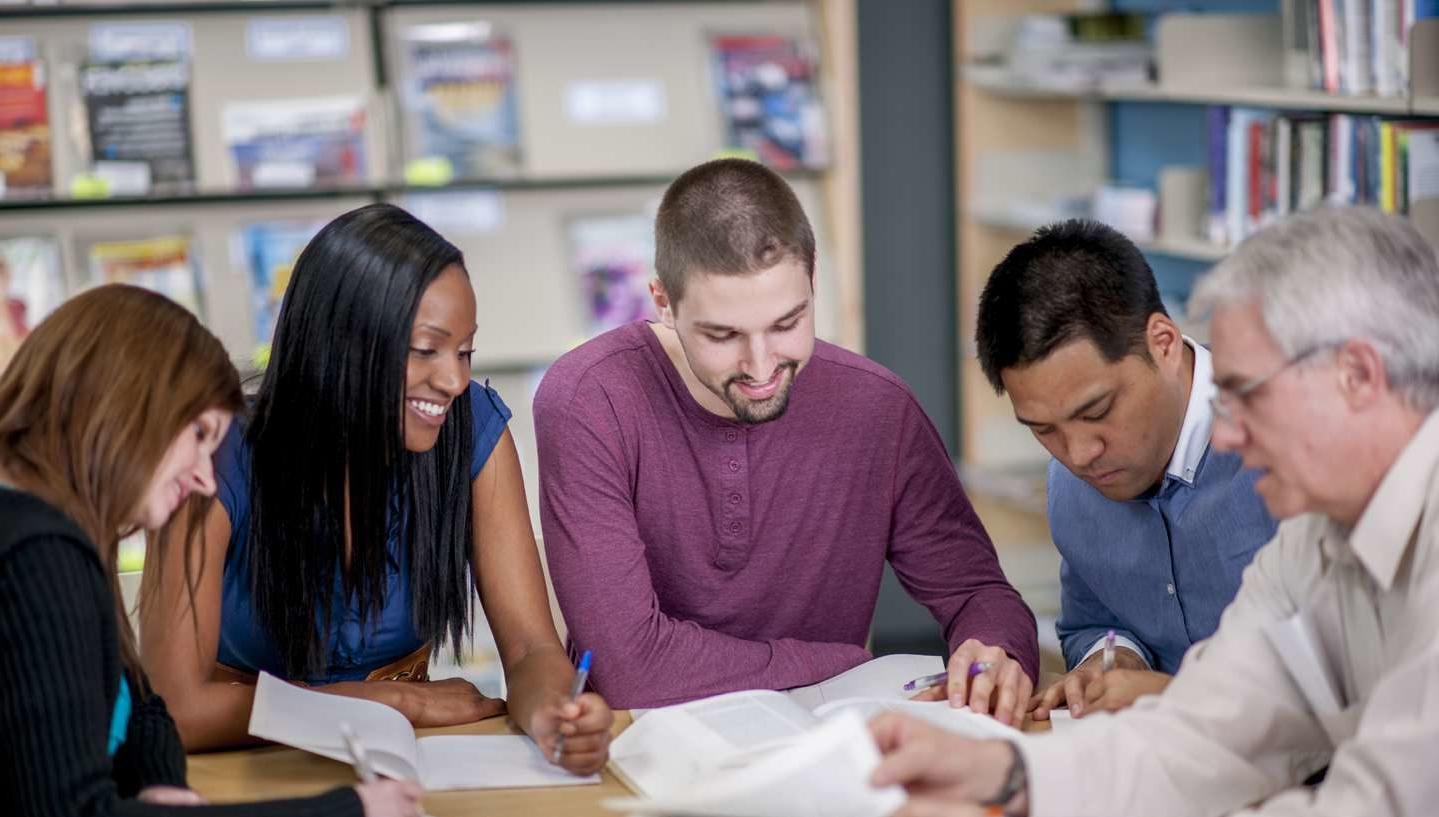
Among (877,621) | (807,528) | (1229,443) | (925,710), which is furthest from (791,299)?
(877,621)

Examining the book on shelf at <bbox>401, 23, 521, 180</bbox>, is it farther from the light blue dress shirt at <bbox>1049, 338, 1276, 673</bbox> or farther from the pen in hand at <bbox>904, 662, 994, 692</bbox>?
the pen in hand at <bbox>904, 662, 994, 692</bbox>

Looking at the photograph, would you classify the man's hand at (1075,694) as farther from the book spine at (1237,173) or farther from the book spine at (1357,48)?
the book spine at (1237,173)

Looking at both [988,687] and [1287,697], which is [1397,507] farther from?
[988,687]

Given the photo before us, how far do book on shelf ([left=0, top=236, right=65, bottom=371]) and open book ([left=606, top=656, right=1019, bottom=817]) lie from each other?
107 inches

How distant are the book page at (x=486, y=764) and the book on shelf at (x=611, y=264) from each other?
255 cm

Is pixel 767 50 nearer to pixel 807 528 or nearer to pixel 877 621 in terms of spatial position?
pixel 877 621

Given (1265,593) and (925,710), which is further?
(925,710)

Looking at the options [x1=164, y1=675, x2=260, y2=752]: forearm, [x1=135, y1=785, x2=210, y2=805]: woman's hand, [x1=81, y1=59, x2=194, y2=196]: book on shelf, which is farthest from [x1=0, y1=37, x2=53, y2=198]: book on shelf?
[x1=135, y1=785, x2=210, y2=805]: woman's hand

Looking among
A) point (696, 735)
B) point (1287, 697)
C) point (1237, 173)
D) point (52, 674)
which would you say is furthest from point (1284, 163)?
point (52, 674)

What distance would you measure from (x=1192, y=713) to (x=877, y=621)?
3.38 metres

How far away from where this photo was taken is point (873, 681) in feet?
6.91

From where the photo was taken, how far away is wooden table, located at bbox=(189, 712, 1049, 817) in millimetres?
1763

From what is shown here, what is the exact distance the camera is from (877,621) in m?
5.04

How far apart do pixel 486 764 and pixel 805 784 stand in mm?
574
